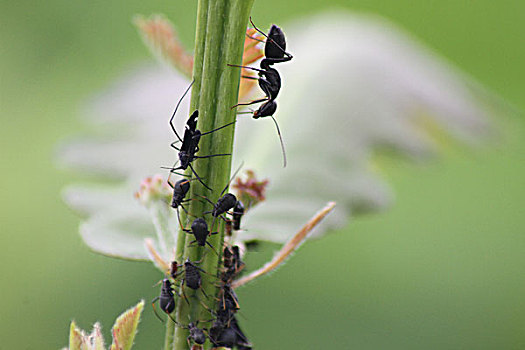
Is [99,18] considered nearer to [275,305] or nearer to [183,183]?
[275,305]

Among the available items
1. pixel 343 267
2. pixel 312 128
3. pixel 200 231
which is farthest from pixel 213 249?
pixel 343 267

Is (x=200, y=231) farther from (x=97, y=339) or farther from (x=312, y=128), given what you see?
(x=312, y=128)

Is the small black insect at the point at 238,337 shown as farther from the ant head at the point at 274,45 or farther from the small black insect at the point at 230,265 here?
the ant head at the point at 274,45

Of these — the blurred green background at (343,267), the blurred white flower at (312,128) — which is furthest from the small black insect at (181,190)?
the blurred green background at (343,267)

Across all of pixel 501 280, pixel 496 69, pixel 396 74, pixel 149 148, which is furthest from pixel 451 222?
pixel 149 148

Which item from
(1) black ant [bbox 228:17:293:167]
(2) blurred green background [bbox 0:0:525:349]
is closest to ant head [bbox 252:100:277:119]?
(1) black ant [bbox 228:17:293:167]

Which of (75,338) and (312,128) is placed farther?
(312,128)

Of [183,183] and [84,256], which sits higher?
[84,256]
